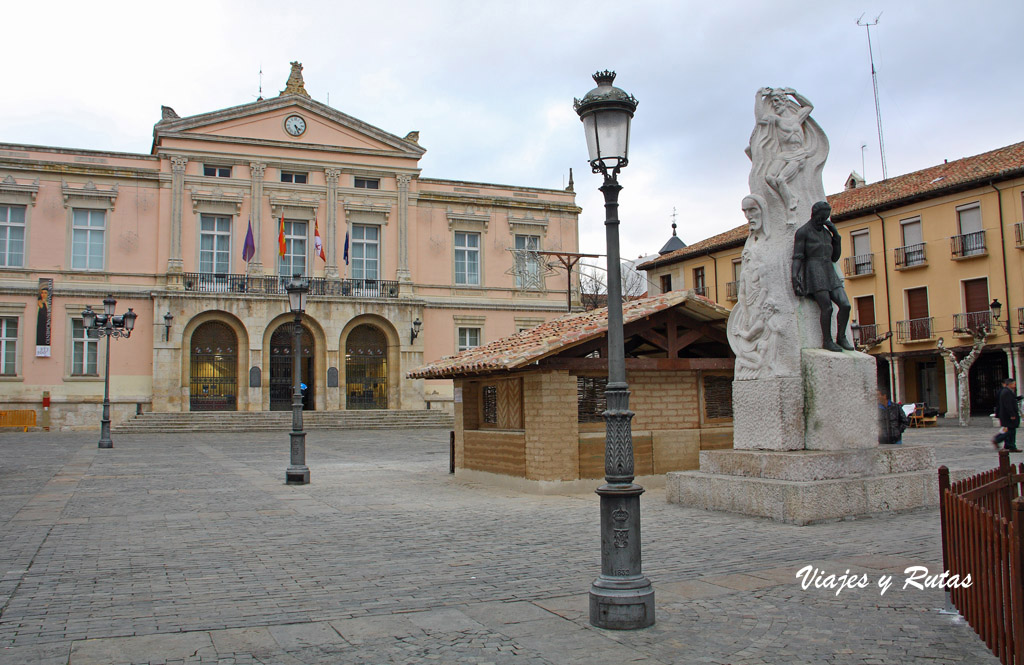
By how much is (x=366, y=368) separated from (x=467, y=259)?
7808 mm

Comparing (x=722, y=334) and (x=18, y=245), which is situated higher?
(x=18, y=245)

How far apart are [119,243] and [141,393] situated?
6707 mm

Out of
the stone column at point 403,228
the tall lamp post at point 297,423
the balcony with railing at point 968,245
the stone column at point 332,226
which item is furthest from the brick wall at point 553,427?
the balcony with railing at point 968,245

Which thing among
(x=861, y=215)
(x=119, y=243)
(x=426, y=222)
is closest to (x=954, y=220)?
(x=861, y=215)

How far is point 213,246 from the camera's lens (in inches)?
1510

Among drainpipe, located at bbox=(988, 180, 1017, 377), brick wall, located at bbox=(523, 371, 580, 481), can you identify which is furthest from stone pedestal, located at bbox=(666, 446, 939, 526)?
drainpipe, located at bbox=(988, 180, 1017, 377)

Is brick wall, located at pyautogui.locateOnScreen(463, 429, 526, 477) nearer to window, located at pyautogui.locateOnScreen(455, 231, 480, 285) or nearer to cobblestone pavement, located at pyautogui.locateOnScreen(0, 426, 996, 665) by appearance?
cobblestone pavement, located at pyautogui.locateOnScreen(0, 426, 996, 665)

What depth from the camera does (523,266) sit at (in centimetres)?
4312

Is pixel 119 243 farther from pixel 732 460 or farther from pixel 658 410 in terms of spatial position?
pixel 732 460

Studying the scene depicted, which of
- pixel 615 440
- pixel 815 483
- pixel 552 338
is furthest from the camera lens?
pixel 552 338

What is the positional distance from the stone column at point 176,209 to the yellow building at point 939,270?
30.1 m

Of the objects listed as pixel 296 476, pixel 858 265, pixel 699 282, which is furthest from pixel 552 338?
pixel 699 282

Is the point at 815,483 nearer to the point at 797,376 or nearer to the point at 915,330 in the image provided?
the point at 797,376

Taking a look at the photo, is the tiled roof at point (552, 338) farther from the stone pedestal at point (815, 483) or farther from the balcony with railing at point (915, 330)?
the balcony with railing at point (915, 330)
